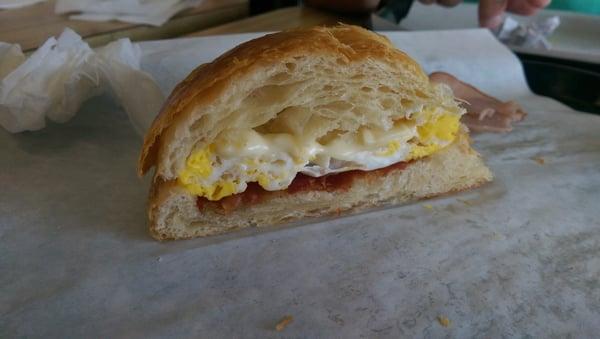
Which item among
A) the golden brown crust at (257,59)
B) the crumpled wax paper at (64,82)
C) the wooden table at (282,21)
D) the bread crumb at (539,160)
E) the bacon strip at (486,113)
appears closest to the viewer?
the golden brown crust at (257,59)

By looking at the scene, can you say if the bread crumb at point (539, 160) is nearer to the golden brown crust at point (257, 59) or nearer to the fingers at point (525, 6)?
the golden brown crust at point (257, 59)

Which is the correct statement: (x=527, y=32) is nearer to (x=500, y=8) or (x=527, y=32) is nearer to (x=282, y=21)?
(x=500, y=8)

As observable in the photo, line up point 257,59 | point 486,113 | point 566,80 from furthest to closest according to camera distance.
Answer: point 566,80 < point 486,113 < point 257,59

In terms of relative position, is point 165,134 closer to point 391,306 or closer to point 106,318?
point 106,318

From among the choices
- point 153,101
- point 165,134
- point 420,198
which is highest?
point 165,134

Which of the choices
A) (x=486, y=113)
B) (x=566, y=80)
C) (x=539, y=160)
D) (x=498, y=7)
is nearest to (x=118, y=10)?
(x=486, y=113)

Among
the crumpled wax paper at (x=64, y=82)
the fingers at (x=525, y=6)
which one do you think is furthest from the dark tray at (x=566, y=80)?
the crumpled wax paper at (x=64, y=82)

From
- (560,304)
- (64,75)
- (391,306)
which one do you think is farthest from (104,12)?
(560,304)
